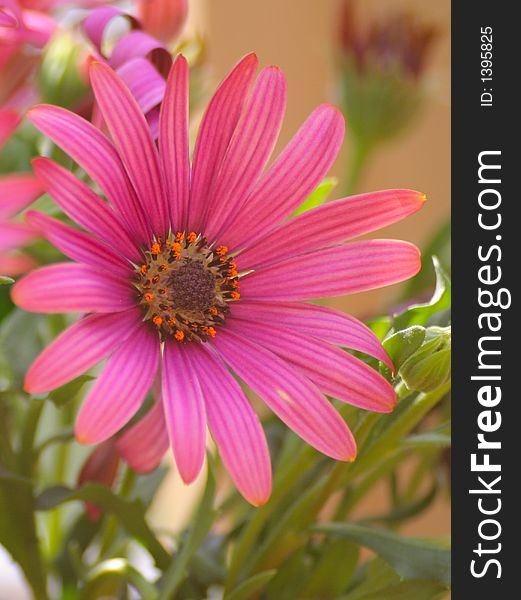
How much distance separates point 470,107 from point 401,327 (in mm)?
72

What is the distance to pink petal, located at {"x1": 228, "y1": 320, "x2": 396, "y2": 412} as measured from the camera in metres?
A: 0.23

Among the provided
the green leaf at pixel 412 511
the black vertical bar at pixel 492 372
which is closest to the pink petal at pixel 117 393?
the black vertical bar at pixel 492 372

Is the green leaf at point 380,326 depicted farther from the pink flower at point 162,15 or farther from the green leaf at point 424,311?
the pink flower at point 162,15

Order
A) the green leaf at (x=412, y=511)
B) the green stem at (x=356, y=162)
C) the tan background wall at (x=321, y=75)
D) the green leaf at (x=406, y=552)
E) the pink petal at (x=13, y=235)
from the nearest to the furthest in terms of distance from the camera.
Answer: the pink petal at (x=13, y=235), the green leaf at (x=406, y=552), the green leaf at (x=412, y=511), the green stem at (x=356, y=162), the tan background wall at (x=321, y=75)

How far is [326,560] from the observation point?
333 millimetres

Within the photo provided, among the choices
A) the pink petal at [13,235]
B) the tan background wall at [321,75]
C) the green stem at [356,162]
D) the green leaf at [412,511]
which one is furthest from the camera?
the tan background wall at [321,75]

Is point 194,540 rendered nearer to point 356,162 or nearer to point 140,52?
point 140,52

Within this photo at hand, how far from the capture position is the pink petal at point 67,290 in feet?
0.61

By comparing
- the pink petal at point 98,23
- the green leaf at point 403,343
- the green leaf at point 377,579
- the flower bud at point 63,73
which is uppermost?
the flower bud at point 63,73

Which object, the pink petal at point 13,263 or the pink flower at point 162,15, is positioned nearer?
the pink petal at point 13,263

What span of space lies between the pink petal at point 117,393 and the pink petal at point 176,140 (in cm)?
4

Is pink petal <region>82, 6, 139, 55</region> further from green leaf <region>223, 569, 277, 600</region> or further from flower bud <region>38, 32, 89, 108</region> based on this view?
green leaf <region>223, 569, 277, 600</region>

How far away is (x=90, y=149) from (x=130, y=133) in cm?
1

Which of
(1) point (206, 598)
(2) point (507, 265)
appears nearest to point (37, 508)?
(1) point (206, 598)
